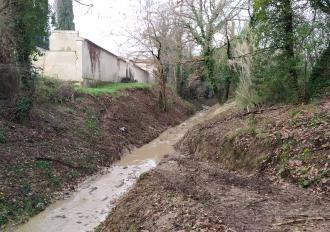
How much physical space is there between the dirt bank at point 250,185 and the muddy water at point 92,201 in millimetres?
874

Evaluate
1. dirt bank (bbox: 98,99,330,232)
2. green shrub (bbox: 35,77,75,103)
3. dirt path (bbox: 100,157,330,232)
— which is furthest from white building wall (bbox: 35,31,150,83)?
dirt path (bbox: 100,157,330,232)

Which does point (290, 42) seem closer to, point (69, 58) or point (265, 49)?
point (265, 49)

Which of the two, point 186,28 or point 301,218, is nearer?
point 301,218

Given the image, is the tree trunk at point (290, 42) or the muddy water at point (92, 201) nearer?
the muddy water at point (92, 201)

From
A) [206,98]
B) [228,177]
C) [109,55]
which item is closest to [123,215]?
[228,177]

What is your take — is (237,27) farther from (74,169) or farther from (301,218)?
(301,218)

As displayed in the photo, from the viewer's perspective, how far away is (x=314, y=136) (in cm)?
955

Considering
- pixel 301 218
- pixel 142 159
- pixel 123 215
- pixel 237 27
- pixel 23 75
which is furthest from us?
pixel 237 27

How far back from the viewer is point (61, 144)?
15008 mm

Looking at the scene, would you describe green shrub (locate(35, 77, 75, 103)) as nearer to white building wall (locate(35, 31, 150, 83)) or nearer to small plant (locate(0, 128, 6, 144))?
white building wall (locate(35, 31, 150, 83))

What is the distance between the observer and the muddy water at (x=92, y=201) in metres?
9.61

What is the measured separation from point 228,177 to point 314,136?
234cm

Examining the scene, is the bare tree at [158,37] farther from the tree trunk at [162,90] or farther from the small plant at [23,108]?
the small plant at [23,108]

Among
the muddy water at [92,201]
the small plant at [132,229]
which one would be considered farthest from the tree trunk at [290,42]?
the small plant at [132,229]
